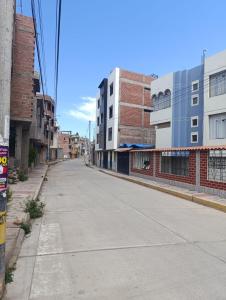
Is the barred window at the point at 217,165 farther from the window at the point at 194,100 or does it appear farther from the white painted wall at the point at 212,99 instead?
the window at the point at 194,100

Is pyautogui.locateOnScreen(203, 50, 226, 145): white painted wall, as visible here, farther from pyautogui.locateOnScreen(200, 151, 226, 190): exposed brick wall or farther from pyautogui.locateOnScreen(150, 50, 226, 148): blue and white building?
pyautogui.locateOnScreen(200, 151, 226, 190): exposed brick wall

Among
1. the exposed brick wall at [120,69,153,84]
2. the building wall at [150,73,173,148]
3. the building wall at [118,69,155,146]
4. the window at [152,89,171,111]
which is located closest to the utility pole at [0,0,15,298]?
the building wall at [150,73,173,148]

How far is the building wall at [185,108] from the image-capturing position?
85.7ft

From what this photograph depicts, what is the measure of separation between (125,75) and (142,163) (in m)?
18.6

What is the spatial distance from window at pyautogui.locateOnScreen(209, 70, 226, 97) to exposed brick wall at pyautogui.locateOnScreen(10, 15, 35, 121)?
13698 mm

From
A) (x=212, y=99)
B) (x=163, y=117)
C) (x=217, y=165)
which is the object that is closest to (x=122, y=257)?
(x=217, y=165)

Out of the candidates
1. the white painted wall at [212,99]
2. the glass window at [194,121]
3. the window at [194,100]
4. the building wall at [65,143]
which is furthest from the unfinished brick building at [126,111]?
the building wall at [65,143]

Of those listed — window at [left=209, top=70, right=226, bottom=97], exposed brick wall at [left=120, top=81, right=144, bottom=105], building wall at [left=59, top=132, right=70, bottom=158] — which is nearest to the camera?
window at [left=209, top=70, right=226, bottom=97]

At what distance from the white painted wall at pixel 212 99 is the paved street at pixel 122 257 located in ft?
50.2

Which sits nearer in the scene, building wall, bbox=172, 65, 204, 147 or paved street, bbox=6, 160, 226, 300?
paved street, bbox=6, 160, 226, 300

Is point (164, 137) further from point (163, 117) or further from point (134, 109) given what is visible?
point (134, 109)

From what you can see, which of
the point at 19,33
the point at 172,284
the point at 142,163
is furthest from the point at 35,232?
the point at 142,163

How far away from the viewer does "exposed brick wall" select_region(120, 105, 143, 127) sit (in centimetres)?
3859

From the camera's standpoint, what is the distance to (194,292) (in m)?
4.01
